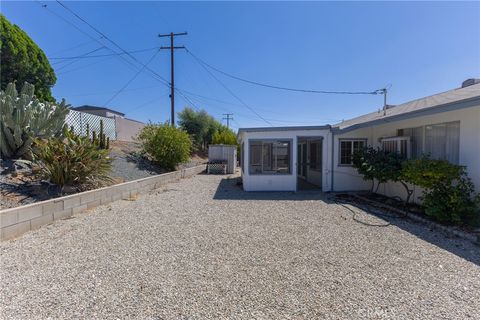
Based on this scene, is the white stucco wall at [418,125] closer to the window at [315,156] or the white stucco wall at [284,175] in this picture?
the white stucco wall at [284,175]

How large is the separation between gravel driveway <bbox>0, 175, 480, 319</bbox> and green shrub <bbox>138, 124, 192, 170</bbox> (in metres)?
7.30

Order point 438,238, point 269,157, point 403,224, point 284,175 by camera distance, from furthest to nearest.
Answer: point 269,157, point 284,175, point 403,224, point 438,238

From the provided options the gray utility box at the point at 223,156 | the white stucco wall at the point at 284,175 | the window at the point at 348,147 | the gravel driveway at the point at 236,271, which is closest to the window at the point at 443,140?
the gravel driveway at the point at 236,271

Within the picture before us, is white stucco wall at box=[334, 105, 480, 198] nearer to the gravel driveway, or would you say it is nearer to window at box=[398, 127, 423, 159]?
window at box=[398, 127, 423, 159]

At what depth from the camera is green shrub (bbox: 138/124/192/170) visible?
41.9 feet

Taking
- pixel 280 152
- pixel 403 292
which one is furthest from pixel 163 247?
pixel 280 152

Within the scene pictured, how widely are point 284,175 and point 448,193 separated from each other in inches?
204

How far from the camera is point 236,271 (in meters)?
3.31

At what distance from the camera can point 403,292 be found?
2850 mm

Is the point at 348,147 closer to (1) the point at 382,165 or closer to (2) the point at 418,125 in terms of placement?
(1) the point at 382,165

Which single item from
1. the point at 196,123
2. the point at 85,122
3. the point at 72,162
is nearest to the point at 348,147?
the point at 72,162

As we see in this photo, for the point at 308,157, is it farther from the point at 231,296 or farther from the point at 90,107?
the point at 90,107

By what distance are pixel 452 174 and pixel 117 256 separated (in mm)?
6482

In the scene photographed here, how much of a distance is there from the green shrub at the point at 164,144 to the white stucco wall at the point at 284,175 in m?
4.52
